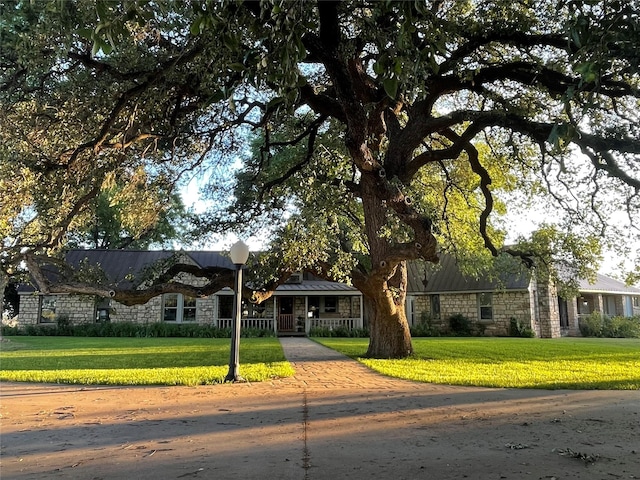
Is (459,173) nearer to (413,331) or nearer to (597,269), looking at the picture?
(597,269)

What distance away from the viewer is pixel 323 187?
11578 mm

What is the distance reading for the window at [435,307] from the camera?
27794 mm

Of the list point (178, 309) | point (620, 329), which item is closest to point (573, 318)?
point (620, 329)

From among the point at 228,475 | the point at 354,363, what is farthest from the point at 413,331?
the point at 228,475

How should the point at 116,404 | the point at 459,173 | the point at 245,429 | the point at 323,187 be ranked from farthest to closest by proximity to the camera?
the point at 459,173 < the point at 323,187 < the point at 116,404 < the point at 245,429

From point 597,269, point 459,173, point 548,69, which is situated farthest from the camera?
point 459,173

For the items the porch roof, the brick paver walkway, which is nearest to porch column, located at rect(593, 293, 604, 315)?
the porch roof

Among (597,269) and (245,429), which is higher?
(597,269)

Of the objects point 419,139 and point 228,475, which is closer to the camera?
point 228,475

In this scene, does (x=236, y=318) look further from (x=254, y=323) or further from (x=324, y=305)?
(x=324, y=305)

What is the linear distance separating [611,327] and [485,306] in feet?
22.8

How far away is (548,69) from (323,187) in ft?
17.6

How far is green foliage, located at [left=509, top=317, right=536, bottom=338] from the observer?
2461cm

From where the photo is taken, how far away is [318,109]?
34.0 feet
